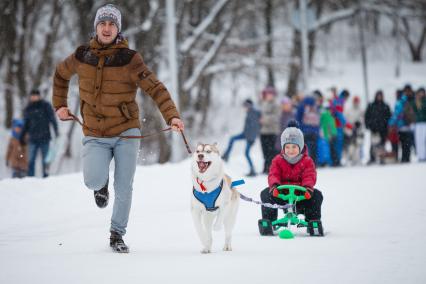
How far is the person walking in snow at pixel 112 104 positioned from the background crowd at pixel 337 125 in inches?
379

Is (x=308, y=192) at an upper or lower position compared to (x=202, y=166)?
lower

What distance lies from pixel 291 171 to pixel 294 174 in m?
0.05

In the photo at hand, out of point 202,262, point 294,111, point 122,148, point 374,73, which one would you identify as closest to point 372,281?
point 202,262

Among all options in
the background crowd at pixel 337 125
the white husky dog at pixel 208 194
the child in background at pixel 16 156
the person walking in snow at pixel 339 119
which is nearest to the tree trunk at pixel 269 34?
the background crowd at pixel 337 125

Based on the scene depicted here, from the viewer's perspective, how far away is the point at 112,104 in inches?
250

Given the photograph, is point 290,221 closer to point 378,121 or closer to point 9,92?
point 378,121

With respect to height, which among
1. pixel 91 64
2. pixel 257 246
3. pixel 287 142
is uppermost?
pixel 91 64

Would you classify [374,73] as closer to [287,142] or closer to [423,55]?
[423,55]

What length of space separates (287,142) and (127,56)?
239 cm

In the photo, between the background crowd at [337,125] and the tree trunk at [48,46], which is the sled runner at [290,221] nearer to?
the background crowd at [337,125]

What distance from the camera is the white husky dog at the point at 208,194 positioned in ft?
21.2

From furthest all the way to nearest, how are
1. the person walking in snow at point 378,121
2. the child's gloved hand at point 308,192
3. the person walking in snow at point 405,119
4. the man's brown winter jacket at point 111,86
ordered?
1. the person walking in snow at point 378,121
2. the person walking in snow at point 405,119
3. the child's gloved hand at point 308,192
4. the man's brown winter jacket at point 111,86

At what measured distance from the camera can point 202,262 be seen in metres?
5.87

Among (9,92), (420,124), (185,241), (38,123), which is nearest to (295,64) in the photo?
(420,124)
